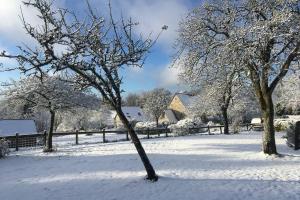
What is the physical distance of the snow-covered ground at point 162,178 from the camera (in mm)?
11133

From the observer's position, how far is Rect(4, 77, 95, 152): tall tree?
24203 mm

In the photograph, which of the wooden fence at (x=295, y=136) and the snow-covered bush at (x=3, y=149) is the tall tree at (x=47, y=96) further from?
the wooden fence at (x=295, y=136)

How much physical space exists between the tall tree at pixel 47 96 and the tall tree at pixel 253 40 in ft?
30.3

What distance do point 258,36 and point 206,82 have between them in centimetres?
527

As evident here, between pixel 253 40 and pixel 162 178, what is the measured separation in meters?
6.22

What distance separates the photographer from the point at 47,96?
24531 mm

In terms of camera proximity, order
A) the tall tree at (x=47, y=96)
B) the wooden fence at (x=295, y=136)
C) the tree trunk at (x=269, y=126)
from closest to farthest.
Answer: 1. the tree trunk at (x=269, y=126)
2. the wooden fence at (x=295, y=136)
3. the tall tree at (x=47, y=96)

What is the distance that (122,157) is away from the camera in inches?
745

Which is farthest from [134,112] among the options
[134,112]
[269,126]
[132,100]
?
[269,126]

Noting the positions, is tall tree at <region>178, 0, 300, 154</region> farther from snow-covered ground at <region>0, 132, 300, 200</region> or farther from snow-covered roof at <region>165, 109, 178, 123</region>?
snow-covered roof at <region>165, 109, 178, 123</region>

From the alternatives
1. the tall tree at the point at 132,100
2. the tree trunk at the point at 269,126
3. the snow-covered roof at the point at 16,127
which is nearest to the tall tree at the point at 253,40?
the tree trunk at the point at 269,126

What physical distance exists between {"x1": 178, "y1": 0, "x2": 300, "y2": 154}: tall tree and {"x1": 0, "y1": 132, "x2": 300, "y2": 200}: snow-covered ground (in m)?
3.25

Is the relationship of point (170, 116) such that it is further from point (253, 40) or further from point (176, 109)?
point (253, 40)

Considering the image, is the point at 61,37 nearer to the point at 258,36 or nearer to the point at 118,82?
the point at 118,82
